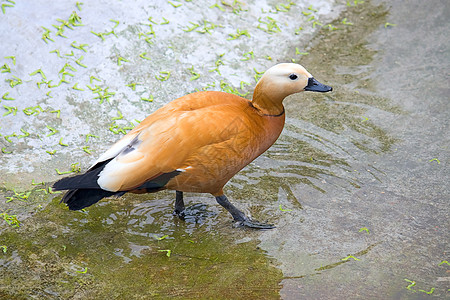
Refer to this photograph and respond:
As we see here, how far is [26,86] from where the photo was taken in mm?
5008

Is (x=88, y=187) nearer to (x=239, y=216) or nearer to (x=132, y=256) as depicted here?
(x=132, y=256)

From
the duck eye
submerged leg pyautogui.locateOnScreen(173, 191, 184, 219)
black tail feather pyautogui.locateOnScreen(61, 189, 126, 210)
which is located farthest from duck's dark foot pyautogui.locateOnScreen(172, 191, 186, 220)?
the duck eye

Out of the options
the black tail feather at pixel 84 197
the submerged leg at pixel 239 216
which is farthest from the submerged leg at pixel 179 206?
the black tail feather at pixel 84 197

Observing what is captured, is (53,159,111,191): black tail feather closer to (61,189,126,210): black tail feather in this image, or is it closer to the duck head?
(61,189,126,210): black tail feather

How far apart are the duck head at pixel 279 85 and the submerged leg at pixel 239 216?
0.69 metres

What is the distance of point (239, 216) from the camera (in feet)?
12.9

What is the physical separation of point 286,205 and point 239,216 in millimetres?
427

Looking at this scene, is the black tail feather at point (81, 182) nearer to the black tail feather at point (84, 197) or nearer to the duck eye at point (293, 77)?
the black tail feather at point (84, 197)

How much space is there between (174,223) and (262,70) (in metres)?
2.34

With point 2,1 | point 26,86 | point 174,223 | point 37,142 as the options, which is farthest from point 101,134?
point 2,1

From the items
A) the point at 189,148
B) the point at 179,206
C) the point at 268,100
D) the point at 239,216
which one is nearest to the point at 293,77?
the point at 268,100

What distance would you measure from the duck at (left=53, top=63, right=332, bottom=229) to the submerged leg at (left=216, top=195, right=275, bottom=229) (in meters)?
0.06

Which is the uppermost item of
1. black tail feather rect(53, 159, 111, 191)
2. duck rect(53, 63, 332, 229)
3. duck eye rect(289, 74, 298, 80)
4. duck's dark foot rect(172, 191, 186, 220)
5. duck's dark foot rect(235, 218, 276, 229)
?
duck eye rect(289, 74, 298, 80)

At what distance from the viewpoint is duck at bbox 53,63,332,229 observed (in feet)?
11.6
